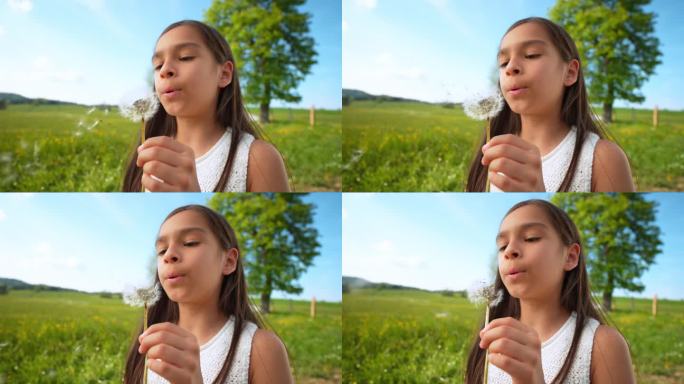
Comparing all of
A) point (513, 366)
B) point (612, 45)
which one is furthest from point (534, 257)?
point (612, 45)

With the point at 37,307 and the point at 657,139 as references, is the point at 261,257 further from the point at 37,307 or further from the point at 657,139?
the point at 657,139

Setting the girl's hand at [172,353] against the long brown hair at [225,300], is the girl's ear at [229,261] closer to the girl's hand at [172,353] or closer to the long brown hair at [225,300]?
the long brown hair at [225,300]

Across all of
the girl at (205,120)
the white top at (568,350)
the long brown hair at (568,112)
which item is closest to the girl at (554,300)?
the white top at (568,350)

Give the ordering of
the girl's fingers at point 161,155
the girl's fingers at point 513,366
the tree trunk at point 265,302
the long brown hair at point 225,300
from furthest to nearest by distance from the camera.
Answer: the tree trunk at point 265,302 < the long brown hair at point 225,300 < the girl's fingers at point 161,155 < the girl's fingers at point 513,366

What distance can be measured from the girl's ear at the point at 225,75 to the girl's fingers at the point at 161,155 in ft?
0.72

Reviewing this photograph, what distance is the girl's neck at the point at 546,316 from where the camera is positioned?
1.80 m

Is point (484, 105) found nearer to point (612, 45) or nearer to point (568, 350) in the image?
point (612, 45)

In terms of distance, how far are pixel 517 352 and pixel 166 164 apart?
885mm

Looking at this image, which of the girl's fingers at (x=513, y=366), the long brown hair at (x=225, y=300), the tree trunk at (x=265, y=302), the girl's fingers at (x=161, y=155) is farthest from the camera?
the tree trunk at (x=265, y=302)

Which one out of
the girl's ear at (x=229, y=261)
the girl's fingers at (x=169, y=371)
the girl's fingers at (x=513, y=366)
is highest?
the girl's ear at (x=229, y=261)

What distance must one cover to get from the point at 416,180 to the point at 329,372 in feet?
1.79

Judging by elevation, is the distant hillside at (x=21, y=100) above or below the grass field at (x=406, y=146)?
above

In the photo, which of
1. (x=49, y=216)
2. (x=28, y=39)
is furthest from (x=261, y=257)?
(x=28, y=39)

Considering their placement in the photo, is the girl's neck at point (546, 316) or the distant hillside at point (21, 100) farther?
the distant hillside at point (21, 100)
